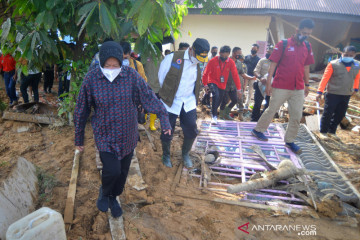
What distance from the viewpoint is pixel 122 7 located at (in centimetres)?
314

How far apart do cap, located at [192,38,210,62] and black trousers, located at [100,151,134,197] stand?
1.73 metres

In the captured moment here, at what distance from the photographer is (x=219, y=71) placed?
535 centimetres

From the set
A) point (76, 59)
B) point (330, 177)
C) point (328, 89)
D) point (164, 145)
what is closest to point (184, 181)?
point (164, 145)

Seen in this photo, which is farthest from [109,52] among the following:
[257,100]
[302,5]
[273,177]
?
[302,5]

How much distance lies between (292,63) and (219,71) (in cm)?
172

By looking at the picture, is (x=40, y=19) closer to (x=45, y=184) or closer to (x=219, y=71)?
(x=45, y=184)

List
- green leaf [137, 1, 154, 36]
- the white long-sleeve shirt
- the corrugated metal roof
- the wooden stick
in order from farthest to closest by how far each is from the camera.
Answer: the corrugated metal roof → the wooden stick → the white long-sleeve shirt → green leaf [137, 1, 154, 36]

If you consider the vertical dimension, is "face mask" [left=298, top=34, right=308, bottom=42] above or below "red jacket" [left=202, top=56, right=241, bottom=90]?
above

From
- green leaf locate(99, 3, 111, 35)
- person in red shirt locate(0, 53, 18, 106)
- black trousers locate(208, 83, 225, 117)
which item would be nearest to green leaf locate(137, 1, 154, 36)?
green leaf locate(99, 3, 111, 35)

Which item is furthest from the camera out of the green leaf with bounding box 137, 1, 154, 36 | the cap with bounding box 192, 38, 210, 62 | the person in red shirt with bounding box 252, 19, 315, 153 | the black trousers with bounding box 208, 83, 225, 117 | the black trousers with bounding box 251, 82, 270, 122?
the black trousers with bounding box 251, 82, 270, 122

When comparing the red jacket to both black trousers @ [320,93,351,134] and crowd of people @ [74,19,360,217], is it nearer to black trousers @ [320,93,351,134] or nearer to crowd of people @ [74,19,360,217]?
crowd of people @ [74,19,360,217]

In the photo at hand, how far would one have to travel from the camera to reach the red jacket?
17.2ft

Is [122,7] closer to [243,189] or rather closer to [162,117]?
[162,117]

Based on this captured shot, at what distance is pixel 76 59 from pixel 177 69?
88.0 inches
